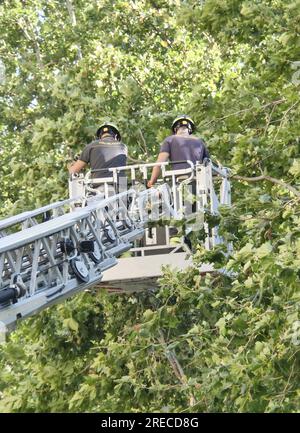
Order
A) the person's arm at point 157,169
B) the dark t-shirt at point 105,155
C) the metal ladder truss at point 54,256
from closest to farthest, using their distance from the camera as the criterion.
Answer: the metal ladder truss at point 54,256
the person's arm at point 157,169
the dark t-shirt at point 105,155

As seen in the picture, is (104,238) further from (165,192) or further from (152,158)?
(152,158)

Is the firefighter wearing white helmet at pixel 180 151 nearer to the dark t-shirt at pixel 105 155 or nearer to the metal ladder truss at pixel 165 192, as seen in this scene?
the metal ladder truss at pixel 165 192

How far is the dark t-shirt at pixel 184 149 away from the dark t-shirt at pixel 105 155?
437mm

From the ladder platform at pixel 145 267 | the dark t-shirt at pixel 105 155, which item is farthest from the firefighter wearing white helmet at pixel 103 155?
the ladder platform at pixel 145 267

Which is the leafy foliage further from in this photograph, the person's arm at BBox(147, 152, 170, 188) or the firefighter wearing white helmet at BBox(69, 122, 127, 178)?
the firefighter wearing white helmet at BBox(69, 122, 127, 178)

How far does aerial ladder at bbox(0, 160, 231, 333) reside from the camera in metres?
11.7

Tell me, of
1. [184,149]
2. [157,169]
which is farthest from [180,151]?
[157,169]

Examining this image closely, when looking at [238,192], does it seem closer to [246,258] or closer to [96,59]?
[96,59]

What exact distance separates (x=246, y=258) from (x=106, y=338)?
6.52m

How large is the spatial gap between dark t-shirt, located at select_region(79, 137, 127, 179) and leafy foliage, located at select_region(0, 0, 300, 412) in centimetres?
127

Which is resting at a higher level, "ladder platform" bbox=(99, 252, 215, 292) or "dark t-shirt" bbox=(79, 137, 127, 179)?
"dark t-shirt" bbox=(79, 137, 127, 179)

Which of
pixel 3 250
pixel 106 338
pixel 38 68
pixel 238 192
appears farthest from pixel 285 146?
pixel 38 68

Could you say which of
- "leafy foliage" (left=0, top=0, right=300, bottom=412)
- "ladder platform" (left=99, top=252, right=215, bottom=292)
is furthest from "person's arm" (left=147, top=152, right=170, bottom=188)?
"leafy foliage" (left=0, top=0, right=300, bottom=412)

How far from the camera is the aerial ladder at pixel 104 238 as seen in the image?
38.5 ft
